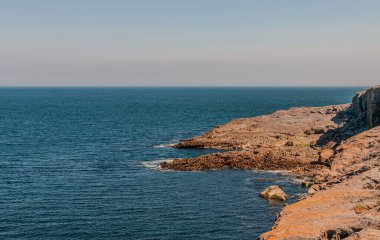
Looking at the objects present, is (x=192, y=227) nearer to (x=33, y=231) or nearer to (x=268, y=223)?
(x=268, y=223)

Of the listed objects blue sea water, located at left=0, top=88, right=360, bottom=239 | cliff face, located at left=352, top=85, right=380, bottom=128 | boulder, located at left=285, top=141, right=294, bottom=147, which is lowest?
blue sea water, located at left=0, top=88, right=360, bottom=239

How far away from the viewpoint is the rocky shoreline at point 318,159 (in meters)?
36.5

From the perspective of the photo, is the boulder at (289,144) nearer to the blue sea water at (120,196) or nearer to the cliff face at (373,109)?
the cliff face at (373,109)

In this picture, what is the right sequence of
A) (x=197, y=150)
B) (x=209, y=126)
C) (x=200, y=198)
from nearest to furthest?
1. (x=200, y=198)
2. (x=197, y=150)
3. (x=209, y=126)

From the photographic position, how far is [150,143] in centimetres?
10331

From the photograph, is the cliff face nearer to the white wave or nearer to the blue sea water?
the blue sea water

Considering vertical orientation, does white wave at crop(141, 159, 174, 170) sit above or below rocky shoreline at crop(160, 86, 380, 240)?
below

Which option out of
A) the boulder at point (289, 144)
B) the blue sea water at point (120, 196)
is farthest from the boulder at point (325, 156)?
the boulder at point (289, 144)

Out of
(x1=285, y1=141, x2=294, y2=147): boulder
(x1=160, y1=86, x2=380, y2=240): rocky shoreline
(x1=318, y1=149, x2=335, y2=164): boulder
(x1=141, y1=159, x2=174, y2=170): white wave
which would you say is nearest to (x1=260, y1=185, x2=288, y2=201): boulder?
(x1=160, y1=86, x2=380, y2=240): rocky shoreline

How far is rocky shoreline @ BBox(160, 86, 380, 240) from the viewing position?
3653 centimetres

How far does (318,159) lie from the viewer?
73938 mm

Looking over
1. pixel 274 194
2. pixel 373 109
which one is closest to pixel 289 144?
pixel 373 109

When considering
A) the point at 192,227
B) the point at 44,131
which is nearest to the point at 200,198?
the point at 192,227

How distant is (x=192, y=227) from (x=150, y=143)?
58.7 metres
